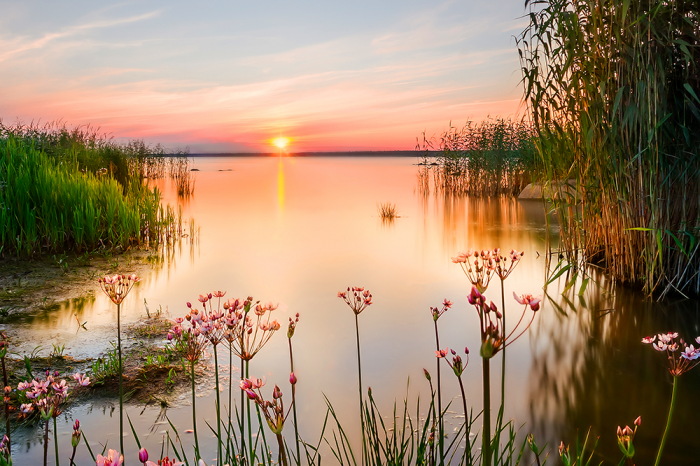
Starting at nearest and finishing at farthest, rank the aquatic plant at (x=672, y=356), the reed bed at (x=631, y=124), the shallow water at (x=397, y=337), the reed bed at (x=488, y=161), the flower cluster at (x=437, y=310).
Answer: the aquatic plant at (x=672, y=356), the flower cluster at (x=437, y=310), the shallow water at (x=397, y=337), the reed bed at (x=631, y=124), the reed bed at (x=488, y=161)

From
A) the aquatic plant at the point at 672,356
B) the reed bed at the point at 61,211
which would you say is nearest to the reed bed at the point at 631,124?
the aquatic plant at the point at 672,356

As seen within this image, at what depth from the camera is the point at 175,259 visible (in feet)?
22.6

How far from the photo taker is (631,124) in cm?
410

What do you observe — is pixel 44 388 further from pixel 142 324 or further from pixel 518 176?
pixel 518 176

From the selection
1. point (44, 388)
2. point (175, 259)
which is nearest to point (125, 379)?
point (44, 388)

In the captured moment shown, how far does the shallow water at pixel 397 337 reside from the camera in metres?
2.71

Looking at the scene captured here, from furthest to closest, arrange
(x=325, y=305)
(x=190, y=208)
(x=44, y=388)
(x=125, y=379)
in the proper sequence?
(x=190, y=208) → (x=325, y=305) → (x=125, y=379) → (x=44, y=388)

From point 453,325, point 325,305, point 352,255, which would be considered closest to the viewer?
point 453,325

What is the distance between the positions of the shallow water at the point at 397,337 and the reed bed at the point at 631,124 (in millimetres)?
601

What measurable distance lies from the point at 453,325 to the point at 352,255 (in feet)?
11.2

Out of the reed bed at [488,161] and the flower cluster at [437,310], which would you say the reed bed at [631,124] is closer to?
the flower cluster at [437,310]

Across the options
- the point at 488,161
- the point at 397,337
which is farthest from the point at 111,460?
the point at 488,161

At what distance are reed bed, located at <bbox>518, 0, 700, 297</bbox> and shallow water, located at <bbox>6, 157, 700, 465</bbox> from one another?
601 millimetres

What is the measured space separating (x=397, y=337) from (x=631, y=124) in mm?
2584
